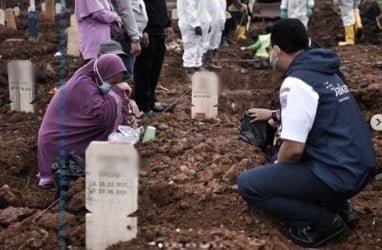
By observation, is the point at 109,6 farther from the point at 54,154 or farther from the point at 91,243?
the point at 91,243

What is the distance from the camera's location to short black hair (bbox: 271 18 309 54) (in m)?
3.55

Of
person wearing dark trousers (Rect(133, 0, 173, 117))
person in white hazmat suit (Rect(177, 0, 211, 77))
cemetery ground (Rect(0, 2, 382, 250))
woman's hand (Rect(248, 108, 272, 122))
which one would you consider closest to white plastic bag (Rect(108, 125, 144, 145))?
cemetery ground (Rect(0, 2, 382, 250))

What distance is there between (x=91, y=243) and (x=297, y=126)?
118cm

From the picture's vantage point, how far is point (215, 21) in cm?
846

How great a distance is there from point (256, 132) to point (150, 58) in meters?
1.97

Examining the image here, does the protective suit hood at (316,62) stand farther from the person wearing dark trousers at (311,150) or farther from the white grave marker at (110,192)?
the white grave marker at (110,192)

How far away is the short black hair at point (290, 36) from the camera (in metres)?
3.55

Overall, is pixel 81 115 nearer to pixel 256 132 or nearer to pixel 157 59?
pixel 256 132

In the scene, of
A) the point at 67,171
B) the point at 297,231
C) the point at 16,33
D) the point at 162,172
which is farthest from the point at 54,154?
the point at 16,33

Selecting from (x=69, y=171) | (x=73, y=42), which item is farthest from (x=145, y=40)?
(x=73, y=42)

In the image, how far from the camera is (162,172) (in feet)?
14.7

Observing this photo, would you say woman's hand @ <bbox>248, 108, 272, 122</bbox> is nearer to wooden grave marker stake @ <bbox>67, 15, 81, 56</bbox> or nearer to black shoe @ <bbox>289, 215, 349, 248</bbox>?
black shoe @ <bbox>289, 215, 349, 248</bbox>

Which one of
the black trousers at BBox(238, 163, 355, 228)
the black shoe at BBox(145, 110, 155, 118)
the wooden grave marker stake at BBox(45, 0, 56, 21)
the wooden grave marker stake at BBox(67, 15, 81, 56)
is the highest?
the black trousers at BBox(238, 163, 355, 228)

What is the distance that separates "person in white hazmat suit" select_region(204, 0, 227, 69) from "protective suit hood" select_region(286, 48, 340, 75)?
15.5 ft
